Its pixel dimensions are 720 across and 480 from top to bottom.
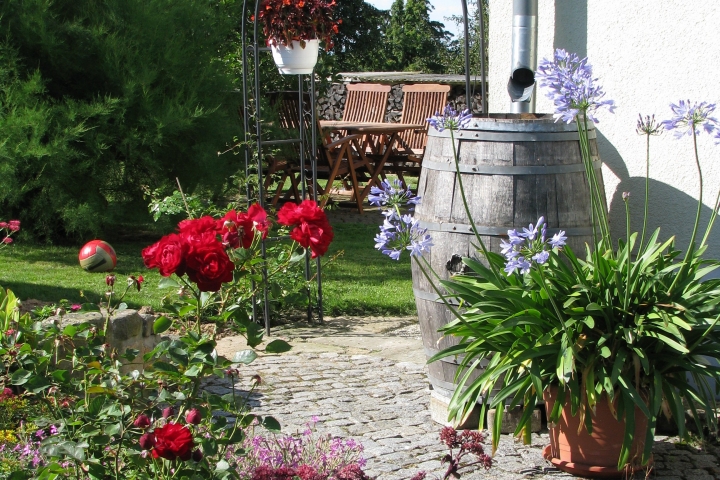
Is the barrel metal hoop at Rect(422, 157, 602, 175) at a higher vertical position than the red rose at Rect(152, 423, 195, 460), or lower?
higher

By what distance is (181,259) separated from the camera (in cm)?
202

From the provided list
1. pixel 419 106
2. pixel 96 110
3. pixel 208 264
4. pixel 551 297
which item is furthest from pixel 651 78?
pixel 419 106

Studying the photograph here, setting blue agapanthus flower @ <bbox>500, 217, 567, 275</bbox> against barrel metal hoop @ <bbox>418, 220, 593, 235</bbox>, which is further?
barrel metal hoop @ <bbox>418, 220, 593, 235</bbox>

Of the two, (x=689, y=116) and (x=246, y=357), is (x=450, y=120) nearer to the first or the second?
(x=689, y=116)

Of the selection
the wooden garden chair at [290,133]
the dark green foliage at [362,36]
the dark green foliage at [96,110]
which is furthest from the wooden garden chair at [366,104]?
the dark green foliage at [362,36]

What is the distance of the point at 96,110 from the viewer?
24.7ft

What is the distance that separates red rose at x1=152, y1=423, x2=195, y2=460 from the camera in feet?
6.33

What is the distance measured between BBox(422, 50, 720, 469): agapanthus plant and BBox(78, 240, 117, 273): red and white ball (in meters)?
4.05

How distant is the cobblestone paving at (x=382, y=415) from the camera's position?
10.6 ft

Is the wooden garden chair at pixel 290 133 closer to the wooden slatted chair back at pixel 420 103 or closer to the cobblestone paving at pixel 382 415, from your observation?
the wooden slatted chair back at pixel 420 103

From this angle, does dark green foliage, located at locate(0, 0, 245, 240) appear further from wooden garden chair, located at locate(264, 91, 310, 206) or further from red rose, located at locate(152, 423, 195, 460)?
red rose, located at locate(152, 423, 195, 460)

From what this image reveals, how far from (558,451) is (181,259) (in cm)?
175

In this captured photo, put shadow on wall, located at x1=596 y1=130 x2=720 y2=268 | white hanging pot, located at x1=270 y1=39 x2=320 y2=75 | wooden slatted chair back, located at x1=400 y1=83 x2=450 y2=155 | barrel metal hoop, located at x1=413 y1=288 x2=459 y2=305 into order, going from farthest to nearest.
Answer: wooden slatted chair back, located at x1=400 y1=83 x2=450 y2=155 < white hanging pot, located at x1=270 y1=39 x2=320 y2=75 < shadow on wall, located at x1=596 y1=130 x2=720 y2=268 < barrel metal hoop, located at x1=413 y1=288 x2=459 y2=305

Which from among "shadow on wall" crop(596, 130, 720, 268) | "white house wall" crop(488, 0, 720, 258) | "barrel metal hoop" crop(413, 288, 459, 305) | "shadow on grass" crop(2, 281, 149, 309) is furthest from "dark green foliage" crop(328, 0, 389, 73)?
"barrel metal hoop" crop(413, 288, 459, 305)
